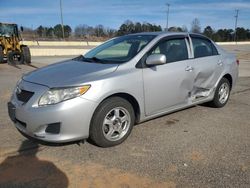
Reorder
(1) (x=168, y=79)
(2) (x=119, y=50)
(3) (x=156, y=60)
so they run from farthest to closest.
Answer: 1. (2) (x=119, y=50)
2. (1) (x=168, y=79)
3. (3) (x=156, y=60)

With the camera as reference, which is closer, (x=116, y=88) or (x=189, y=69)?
(x=116, y=88)

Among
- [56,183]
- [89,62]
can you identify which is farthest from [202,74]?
[56,183]

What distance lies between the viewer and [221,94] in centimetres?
646

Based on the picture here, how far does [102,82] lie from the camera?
4.11 meters

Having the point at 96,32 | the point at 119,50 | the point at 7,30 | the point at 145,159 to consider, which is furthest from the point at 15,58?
the point at 96,32

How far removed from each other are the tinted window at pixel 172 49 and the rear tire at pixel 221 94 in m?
1.29

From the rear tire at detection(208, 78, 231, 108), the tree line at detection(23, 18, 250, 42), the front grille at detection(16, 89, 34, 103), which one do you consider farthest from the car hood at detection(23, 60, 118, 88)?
the tree line at detection(23, 18, 250, 42)

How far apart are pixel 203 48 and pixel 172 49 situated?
97 centimetres

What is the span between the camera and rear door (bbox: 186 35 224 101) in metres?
5.53

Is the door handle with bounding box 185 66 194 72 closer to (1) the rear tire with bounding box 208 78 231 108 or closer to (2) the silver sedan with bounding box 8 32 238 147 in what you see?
(2) the silver sedan with bounding box 8 32 238 147

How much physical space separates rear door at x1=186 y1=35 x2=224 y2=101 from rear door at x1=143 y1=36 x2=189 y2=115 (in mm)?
215

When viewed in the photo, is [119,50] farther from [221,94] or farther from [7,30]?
[7,30]

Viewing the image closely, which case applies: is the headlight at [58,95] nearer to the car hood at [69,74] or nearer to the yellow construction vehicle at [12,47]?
the car hood at [69,74]

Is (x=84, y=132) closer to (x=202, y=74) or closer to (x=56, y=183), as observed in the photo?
(x=56, y=183)
